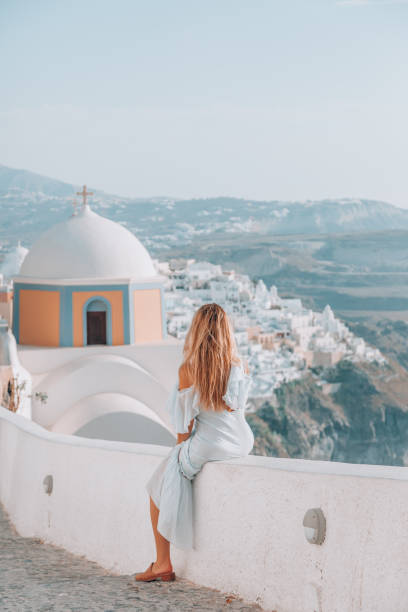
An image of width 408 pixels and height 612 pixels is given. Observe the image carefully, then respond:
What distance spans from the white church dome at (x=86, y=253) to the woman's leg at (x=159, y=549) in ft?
25.0

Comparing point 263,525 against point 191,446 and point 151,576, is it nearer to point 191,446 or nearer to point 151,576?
point 191,446

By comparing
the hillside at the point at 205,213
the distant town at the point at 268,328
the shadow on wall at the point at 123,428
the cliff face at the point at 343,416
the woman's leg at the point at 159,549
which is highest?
the hillside at the point at 205,213

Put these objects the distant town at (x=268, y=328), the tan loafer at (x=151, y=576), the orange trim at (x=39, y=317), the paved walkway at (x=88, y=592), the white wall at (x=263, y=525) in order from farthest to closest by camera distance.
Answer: the distant town at (x=268, y=328) → the orange trim at (x=39, y=317) → the tan loafer at (x=151, y=576) → the paved walkway at (x=88, y=592) → the white wall at (x=263, y=525)

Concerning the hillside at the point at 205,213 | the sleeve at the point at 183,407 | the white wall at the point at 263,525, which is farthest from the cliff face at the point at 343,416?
the sleeve at the point at 183,407

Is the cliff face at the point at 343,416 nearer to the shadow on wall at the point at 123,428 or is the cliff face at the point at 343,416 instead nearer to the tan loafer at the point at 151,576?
the shadow on wall at the point at 123,428

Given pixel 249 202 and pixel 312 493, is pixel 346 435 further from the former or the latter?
pixel 312 493

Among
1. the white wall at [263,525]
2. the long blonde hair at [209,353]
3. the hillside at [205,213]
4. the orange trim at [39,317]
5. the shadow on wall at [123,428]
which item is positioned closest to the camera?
the white wall at [263,525]

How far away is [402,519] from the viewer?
2.08 meters

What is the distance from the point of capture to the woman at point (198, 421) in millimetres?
2504

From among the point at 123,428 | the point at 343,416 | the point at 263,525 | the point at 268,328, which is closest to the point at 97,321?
the point at 123,428

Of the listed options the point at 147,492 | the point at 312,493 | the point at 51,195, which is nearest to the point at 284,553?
the point at 312,493

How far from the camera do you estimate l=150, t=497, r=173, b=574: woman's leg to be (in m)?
2.58

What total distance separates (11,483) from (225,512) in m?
1.97

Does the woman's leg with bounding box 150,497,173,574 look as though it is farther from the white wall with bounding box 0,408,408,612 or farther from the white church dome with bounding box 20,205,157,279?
the white church dome with bounding box 20,205,157,279
